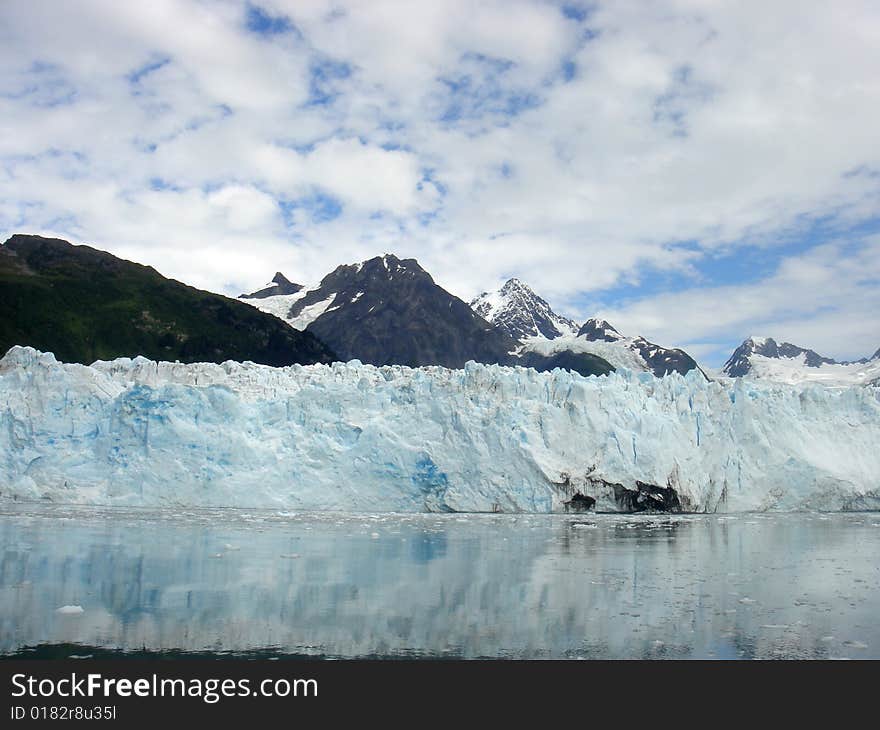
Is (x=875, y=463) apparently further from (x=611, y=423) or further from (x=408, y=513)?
(x=408, y=513)

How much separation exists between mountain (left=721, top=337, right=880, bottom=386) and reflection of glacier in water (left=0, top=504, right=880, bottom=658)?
2591 inches

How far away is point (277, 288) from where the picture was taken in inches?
4611

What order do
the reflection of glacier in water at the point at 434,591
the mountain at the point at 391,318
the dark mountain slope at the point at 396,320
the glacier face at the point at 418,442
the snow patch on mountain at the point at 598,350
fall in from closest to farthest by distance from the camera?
the reflection of glacier in water at the point at 434,591, the glacier face at the point at 418,442, the snow patch on mountain at the point at 598,350, the dark mountain slope at the point at 396,320, the mountain at the point at 391,318

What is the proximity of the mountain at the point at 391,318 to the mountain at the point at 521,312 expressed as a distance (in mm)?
33673

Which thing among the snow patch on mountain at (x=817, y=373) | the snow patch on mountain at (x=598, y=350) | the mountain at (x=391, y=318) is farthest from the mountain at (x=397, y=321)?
the snow patch on mountain at (x=817, y=373)

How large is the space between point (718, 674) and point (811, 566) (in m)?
7.19

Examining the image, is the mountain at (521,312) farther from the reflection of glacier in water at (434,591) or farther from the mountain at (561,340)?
the reflection of glacier in water at (434,591)

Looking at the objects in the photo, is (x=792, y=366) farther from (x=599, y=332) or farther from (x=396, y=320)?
(x=396, y=320)

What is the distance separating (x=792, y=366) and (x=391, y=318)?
218 feet

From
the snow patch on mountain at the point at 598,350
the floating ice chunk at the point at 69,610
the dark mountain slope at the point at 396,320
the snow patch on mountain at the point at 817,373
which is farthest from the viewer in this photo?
the snow patch on mountain at the point at 817,373

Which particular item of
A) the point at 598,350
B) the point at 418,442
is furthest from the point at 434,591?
the point at 598,350

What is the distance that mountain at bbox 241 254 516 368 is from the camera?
9506 cm

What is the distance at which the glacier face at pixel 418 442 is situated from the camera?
2192 centimetres

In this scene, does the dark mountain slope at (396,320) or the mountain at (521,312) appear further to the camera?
the mountain at (521,312)
